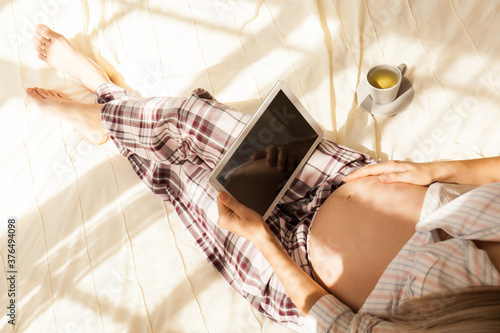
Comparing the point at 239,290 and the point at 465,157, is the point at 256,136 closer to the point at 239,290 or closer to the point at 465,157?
the point at 239,290

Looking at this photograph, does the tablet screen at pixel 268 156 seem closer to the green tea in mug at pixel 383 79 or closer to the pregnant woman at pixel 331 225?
the pregnant woman at pixel 331 225

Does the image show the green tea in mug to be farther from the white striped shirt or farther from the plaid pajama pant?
the white striped shirt

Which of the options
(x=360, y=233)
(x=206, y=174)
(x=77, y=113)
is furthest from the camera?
(x=77, y=113)

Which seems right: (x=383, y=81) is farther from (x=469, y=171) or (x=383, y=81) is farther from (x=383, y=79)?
(x=469, y=171)

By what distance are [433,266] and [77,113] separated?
3.32 feet

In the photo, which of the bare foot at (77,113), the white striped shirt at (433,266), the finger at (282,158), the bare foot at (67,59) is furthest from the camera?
the bare foot at (67,59)

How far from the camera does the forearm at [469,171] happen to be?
89 cm

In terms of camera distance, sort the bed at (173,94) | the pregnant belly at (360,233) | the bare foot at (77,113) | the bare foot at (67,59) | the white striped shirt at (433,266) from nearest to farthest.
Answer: the white striped shirt at (433,266) < the pregnant belly at (360,233) < the bed at (173,94) < the bare foot at (77,113) < the bare foot at (67,59)

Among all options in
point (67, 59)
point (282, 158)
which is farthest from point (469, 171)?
point (67, 59)

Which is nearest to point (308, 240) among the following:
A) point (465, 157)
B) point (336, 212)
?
point (336, 212)

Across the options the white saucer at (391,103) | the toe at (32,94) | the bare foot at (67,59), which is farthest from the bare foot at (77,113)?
the white saucer at (391,103)

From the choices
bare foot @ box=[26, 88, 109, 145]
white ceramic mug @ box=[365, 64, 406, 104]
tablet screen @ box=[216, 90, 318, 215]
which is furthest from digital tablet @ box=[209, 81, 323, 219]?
bare foot @ box=[26, 88, 109, 145]

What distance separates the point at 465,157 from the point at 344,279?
1.65 feet

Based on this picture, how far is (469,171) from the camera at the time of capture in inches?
35.4
